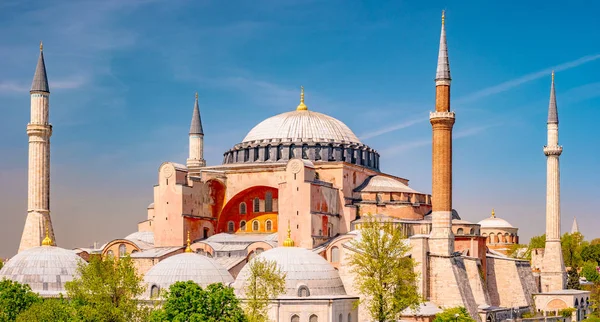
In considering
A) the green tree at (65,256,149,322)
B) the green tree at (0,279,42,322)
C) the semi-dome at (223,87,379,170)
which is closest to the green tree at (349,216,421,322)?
the green tree at (65,256,149,322)

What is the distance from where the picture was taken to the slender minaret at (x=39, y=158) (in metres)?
35.5

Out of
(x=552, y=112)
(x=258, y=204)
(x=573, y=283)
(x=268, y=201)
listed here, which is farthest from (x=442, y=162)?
(x=573, y=283)

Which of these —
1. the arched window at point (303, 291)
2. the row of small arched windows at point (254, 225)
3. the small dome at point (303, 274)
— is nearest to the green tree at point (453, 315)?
the small dome at point (303, 274)

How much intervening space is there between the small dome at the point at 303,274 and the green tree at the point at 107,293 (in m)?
3.93

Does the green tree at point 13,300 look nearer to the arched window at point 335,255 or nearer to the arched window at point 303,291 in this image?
the arched window at point 303,291

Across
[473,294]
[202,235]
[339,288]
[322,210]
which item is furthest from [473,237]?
[202,235]

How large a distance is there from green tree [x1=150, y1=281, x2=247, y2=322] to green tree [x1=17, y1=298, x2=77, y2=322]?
259 cm

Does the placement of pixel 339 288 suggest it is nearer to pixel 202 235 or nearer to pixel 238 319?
pixel 238 319

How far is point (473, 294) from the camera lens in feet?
110

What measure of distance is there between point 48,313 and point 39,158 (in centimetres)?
1320

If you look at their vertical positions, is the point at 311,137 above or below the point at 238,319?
above

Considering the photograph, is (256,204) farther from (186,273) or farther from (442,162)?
(186,273)

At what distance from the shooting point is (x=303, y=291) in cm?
2795

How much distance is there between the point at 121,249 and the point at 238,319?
14.6 metres
